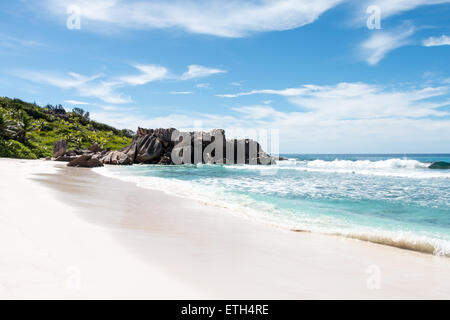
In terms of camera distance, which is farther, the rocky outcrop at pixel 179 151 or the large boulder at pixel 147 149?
the large boulder at pixel 147 149

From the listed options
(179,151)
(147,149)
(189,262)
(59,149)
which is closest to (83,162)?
(147,149)

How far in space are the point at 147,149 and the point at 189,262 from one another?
57.6 metres

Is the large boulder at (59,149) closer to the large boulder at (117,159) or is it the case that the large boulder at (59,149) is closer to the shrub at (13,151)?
the shrub at (13,151)

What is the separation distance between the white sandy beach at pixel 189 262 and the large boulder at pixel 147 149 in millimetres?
52532

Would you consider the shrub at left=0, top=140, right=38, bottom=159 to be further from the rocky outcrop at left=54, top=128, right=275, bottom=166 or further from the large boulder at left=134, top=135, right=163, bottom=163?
the large boulder at left=134, top=135, right=163, bottom=163

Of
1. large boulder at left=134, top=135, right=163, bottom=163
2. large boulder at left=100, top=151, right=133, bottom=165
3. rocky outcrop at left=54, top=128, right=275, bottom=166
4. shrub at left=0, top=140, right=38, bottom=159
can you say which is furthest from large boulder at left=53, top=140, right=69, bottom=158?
large boulder at left=134, top=135, right=163, bottom=163

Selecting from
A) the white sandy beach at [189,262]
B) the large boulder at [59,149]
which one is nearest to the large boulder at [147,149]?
the large boulder at [59,149]

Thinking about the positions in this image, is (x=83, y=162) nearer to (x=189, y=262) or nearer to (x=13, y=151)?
(x=13, y=151)

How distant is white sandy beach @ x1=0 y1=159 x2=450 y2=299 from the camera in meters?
3.21

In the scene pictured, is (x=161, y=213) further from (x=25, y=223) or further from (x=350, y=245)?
(x=350, y=245)

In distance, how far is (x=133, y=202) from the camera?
10.3m

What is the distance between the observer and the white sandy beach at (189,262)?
3.21 metres
